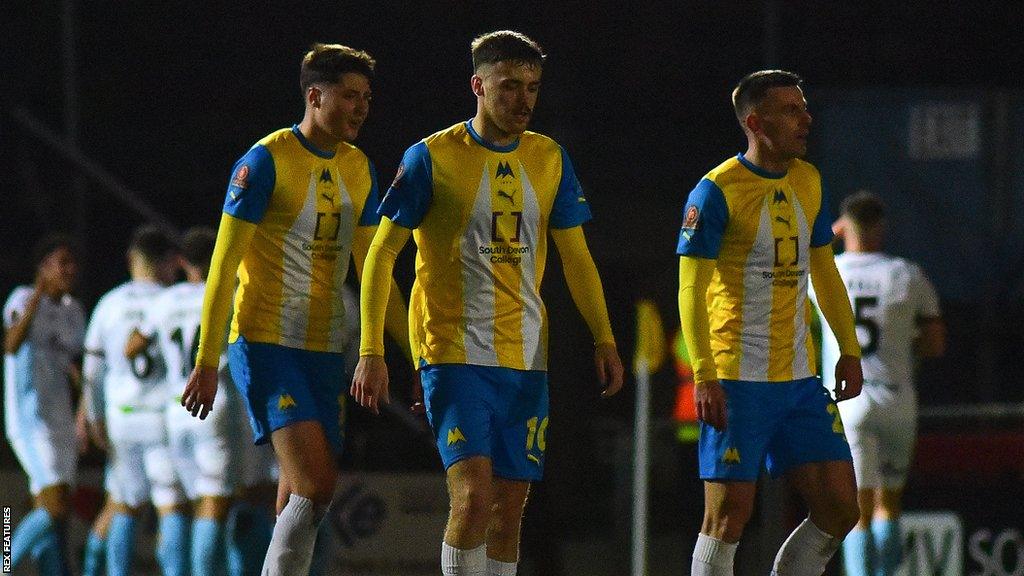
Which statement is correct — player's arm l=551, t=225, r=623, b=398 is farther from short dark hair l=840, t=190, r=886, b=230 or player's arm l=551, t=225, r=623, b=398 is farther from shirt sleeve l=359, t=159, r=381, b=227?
short dark hair l=840, t=190, r=886, b=230

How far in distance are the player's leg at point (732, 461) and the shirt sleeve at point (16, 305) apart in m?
4.85

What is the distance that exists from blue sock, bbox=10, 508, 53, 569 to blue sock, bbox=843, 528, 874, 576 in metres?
4.01

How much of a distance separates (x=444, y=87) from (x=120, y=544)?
3210 mm

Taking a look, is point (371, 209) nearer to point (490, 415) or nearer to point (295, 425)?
point (295, 425)

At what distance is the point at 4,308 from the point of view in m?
10.7

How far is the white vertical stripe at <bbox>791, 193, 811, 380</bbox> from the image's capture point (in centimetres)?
666

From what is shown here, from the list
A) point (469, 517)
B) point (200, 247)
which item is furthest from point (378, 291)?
point (200, 247)

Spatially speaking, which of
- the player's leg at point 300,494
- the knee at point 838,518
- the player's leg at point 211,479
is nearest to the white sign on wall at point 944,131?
the player's leg at point 211,479

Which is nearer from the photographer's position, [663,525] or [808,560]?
[808,560]

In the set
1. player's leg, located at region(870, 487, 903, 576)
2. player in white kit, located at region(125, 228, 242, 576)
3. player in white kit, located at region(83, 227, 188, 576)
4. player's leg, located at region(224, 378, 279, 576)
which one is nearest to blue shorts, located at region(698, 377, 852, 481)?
player's leg, located at region(870, 487, 903, 576)

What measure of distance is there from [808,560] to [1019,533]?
2.80m

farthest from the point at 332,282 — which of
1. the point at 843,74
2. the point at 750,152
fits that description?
the point at 843,74

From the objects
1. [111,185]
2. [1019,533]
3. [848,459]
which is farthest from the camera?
[111,185]

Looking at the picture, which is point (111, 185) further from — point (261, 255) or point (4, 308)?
point (261, 255)
